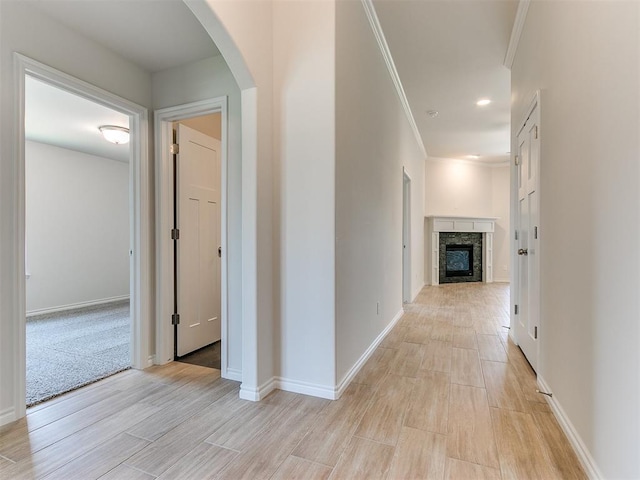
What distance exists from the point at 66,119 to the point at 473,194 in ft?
25.7

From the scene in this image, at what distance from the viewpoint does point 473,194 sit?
786cm

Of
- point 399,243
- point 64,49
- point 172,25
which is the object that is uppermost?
point 172,25

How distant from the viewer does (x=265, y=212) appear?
209cm

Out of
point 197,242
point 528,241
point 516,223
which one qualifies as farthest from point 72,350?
point 516,223

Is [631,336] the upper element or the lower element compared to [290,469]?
upper

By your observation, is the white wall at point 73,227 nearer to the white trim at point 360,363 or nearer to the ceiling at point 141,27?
the ceiling at point 141,27

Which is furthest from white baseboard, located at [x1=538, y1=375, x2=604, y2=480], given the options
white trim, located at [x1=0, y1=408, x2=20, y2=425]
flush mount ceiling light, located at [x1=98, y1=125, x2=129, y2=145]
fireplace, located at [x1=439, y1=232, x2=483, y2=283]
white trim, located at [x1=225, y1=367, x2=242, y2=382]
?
fireplace, located at [x1=439, y1=232, x2=483, y2=283]

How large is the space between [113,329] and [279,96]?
335 cm

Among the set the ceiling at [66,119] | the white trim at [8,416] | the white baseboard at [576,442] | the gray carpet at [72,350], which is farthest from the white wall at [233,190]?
the white baseboard at [576,442]

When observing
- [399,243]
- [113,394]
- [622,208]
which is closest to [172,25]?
[113,394]

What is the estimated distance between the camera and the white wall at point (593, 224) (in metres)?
1.11

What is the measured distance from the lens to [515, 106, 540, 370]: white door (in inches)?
91.2

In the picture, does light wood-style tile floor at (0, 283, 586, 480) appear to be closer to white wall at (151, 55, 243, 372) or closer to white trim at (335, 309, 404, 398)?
white trim at (335, 309, 404, 398)

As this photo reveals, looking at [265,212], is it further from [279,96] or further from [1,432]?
[1,432]
